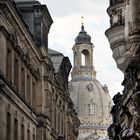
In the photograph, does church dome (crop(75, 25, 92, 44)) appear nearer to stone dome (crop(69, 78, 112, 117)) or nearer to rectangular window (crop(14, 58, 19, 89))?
stone dome (crop(69, 78, 112, 117))

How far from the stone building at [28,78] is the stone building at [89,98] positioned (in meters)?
102

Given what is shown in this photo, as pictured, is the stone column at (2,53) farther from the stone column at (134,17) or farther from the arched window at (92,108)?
the arched window at (92,108)

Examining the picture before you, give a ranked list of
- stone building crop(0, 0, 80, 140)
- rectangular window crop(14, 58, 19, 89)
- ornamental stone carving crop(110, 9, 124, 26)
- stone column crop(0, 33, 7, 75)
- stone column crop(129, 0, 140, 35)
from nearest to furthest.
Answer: stone column crop(129, 0, 140, 35) < stone column crop(0, 33, 7, 75) < ornamental stone carving crop(110, 9, 124, 26) < stone building crop(0, 0, 80, 140) < rectangular window crop(14, 58, 19, 89)

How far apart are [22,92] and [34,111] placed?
4.90 meters

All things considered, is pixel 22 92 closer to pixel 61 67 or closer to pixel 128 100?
pixel 128 100

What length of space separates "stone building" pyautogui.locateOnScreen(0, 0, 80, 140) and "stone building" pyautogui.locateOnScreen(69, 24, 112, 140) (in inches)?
4008

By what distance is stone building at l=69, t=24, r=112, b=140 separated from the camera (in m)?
174

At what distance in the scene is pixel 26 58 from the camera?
160 ft

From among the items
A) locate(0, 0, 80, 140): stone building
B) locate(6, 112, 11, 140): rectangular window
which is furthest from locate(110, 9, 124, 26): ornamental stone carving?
locate(6, 112, 11, 140): rectangular window

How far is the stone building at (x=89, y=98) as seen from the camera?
173875 millimetres

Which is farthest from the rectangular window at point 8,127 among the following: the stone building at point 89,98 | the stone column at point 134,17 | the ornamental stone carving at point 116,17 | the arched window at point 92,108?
the arched window at point 92,108

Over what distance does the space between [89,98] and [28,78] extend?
422 ft

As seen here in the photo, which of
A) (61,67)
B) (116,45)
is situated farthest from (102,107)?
(116,45)

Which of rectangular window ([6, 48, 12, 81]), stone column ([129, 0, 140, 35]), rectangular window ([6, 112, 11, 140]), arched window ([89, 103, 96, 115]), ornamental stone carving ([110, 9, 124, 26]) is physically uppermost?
arched window ([89, 103, 96, 115])
